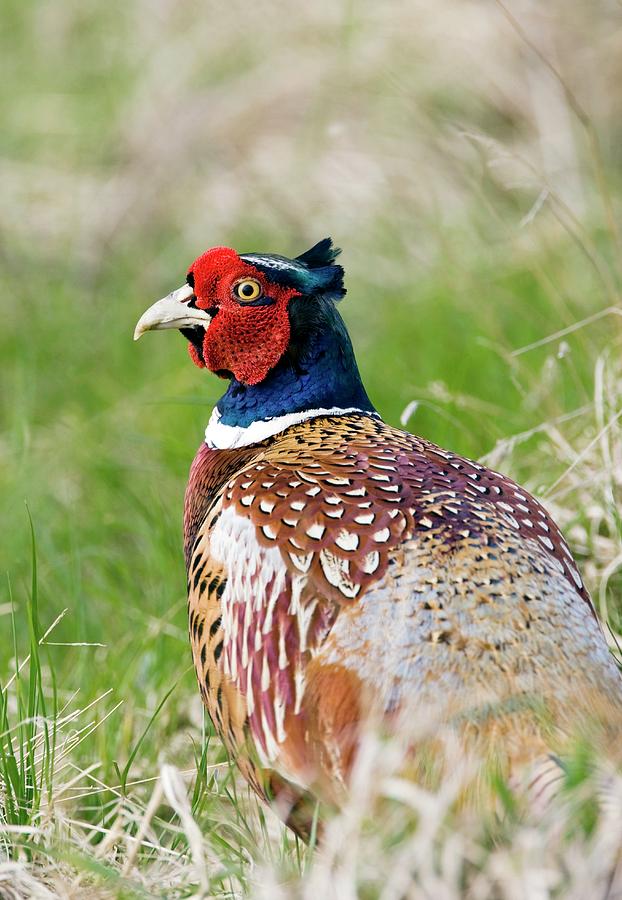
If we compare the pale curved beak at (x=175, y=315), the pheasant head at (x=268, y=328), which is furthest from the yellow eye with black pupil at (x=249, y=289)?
the pale curved beak at (x=175, y=315)

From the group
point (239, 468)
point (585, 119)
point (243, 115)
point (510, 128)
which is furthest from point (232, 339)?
point (243, 115)

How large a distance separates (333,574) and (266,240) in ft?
15.3

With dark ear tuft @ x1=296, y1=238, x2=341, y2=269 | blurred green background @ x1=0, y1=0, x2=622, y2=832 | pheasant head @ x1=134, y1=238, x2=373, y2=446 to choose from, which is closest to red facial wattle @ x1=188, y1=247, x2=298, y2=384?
pheasant head @ x1=134, y1=238, x2=373, y2=446

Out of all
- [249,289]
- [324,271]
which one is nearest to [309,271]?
[324,271]

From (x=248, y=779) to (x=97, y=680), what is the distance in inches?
33.3

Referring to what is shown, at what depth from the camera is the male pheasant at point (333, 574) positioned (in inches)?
87.0

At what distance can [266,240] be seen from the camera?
22.4 ft

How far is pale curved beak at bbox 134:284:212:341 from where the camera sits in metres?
3.00

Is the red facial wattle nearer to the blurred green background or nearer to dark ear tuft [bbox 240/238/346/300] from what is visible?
dark ear tuft [bbox 240/238/346/300]

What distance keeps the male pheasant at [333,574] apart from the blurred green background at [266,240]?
0.59 meters

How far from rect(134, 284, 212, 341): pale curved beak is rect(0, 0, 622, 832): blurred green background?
2.35ft

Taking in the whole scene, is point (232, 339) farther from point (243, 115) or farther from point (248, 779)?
point (243, 115)

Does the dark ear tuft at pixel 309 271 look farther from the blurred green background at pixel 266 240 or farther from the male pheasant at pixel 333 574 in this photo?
the blurred green background at pixel 266 240

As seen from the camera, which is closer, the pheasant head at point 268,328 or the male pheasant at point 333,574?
the male pheasant at point 333,574
